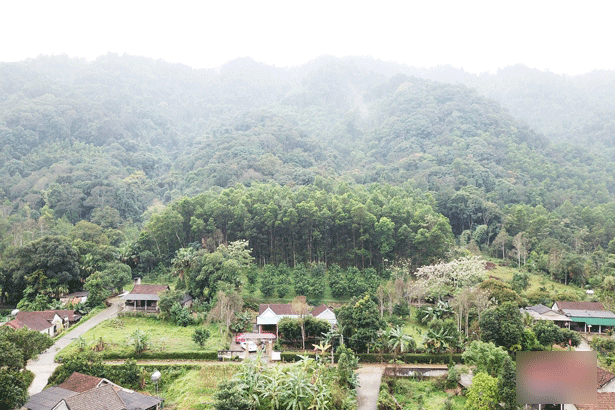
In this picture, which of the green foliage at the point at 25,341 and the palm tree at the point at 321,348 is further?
the palm tree at the point at 321,348

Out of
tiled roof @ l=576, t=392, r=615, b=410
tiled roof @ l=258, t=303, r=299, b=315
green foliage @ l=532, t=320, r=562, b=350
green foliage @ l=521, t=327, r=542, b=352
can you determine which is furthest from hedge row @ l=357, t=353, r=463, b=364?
tiled roof @ l=576, t=392, r=615, b=410

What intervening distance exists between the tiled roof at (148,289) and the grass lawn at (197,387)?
393 inches

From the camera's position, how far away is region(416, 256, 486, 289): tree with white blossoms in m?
29.2

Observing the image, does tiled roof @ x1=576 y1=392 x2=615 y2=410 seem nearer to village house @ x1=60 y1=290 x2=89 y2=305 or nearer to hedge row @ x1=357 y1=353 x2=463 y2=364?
hedge row @ x1=357 y1=353 x2=463 y2=364

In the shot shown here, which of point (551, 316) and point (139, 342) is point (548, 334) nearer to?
point (551, 316)

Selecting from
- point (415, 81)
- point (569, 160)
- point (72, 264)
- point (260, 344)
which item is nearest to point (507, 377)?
Answer: point (260, 344)

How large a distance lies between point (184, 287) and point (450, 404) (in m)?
19.4

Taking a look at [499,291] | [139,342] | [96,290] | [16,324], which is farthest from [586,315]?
[16,324]

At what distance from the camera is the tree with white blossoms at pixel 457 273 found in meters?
29.2

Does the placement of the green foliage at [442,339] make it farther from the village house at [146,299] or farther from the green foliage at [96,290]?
the green foliage at [96,290]

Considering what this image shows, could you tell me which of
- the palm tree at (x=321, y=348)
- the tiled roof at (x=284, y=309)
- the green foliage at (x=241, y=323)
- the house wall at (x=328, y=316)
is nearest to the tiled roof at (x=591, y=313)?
the house wall at (x=328, y=316)

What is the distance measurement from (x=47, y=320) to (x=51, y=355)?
405 centimetres

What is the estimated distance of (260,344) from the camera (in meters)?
24.0

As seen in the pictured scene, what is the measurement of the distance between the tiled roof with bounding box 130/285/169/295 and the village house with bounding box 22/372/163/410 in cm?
1140
